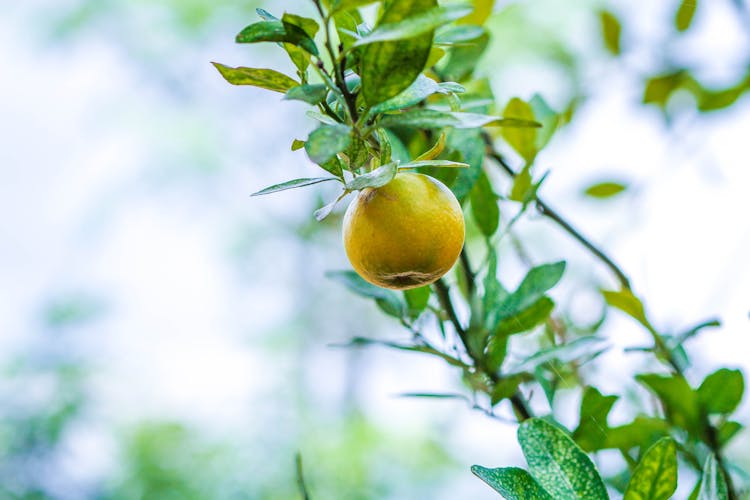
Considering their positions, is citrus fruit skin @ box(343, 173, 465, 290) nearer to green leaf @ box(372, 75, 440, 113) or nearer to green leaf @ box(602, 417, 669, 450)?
green leaf @ box(372, 75, 440, 113)

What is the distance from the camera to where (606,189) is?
0.62 metres

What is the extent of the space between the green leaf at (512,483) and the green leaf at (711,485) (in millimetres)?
54

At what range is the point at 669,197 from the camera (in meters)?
0.90

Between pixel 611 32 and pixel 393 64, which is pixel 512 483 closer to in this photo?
pixel 393 64

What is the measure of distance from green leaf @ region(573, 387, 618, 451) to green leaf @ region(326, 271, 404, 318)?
0.31 ft

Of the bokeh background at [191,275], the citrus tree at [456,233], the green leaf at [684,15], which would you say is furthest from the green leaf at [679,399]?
the bokeh background at [191,275]

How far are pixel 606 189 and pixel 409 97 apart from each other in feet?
1.41

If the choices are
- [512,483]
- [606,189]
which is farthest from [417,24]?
[606,189]

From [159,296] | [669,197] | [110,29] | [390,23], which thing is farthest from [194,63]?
[390,23]

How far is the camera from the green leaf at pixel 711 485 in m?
0.26

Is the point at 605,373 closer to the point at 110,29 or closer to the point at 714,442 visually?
the point at 714,442

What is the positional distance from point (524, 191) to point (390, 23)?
0.65 feet

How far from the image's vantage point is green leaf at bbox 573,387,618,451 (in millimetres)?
334

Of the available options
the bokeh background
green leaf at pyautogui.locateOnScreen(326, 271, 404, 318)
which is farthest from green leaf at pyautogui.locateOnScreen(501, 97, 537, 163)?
the bokeh background
